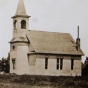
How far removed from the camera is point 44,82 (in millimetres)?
38031

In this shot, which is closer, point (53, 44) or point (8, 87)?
point (8, 87)

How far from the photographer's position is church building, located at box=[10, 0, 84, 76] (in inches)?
2137

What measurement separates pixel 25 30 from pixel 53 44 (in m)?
5.13

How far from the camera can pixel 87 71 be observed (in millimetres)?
61875

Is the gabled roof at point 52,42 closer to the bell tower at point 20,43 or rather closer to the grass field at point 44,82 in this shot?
the bell tower at point 20,43

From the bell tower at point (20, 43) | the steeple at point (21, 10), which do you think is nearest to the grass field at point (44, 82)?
the bell tower at point (20, 43)

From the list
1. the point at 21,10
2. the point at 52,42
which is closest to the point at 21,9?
the point at 21,10

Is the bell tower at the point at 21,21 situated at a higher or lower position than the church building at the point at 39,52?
higher

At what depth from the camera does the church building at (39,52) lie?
54281 mm

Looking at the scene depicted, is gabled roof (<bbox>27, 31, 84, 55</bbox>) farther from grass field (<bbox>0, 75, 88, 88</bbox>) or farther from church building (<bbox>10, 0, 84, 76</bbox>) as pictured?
grass field (<bbox>0, 75, 88, 88</bbox>)

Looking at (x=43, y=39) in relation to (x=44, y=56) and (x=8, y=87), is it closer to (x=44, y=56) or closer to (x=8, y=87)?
(x=44, y=56)

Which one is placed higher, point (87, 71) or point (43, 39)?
point (43, 39)

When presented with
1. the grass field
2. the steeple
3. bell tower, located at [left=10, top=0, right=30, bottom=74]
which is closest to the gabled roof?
bell tower, located at [left=10, top=0, right=30, bottom=74]

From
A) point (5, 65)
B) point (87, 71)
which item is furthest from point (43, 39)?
point (5, 65)
